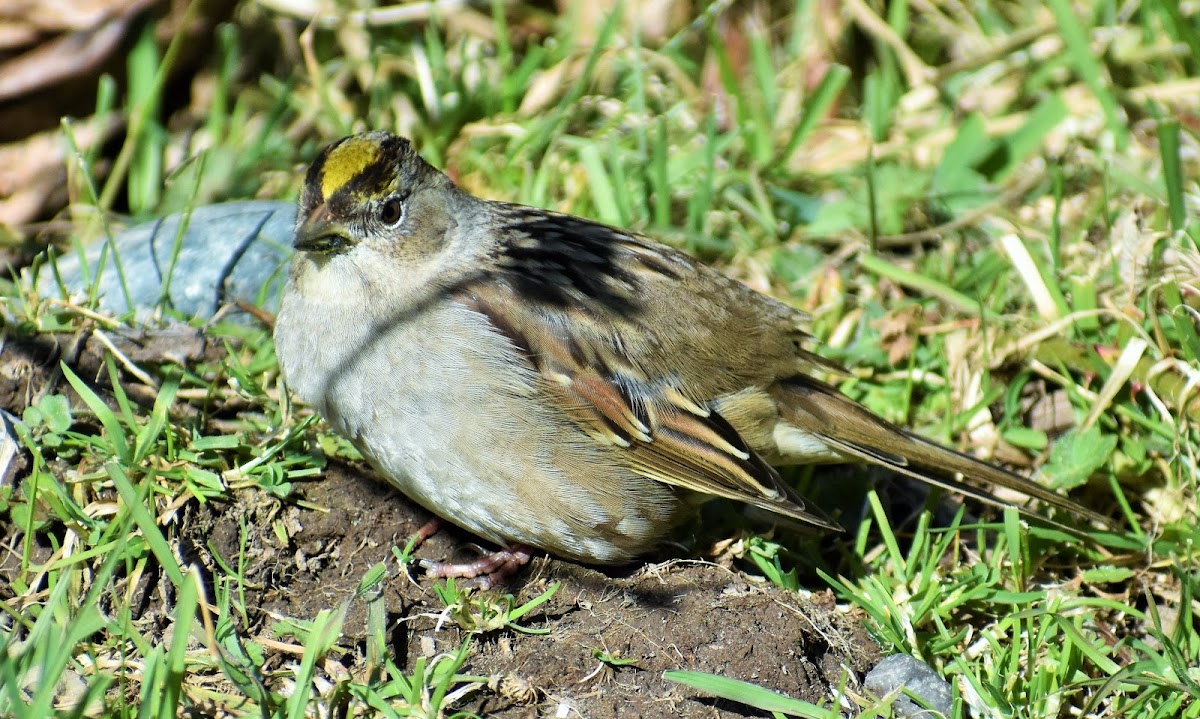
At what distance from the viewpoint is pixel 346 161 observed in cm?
388

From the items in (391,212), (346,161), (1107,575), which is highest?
(346,161)

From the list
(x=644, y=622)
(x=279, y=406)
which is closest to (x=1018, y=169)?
(x=644, y=622)

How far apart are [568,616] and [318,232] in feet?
4.76

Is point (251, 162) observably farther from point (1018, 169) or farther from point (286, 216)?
point (1018, 169)

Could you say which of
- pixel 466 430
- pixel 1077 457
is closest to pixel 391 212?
pixel 466 430

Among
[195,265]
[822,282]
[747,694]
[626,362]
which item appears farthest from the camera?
[822,282]

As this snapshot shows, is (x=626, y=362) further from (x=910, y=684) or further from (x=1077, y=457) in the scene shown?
(x=1077, y=457)

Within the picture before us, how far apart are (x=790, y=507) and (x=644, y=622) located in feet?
1.99

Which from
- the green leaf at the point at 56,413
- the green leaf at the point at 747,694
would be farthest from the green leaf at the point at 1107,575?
the green leaf at the point at 56,413

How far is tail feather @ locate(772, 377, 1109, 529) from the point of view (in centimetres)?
430

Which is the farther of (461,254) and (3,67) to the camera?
(3,67)

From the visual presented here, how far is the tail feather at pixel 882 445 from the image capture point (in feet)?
14.1

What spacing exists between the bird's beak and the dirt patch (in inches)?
33.3

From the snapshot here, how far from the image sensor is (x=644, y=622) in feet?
12.4
